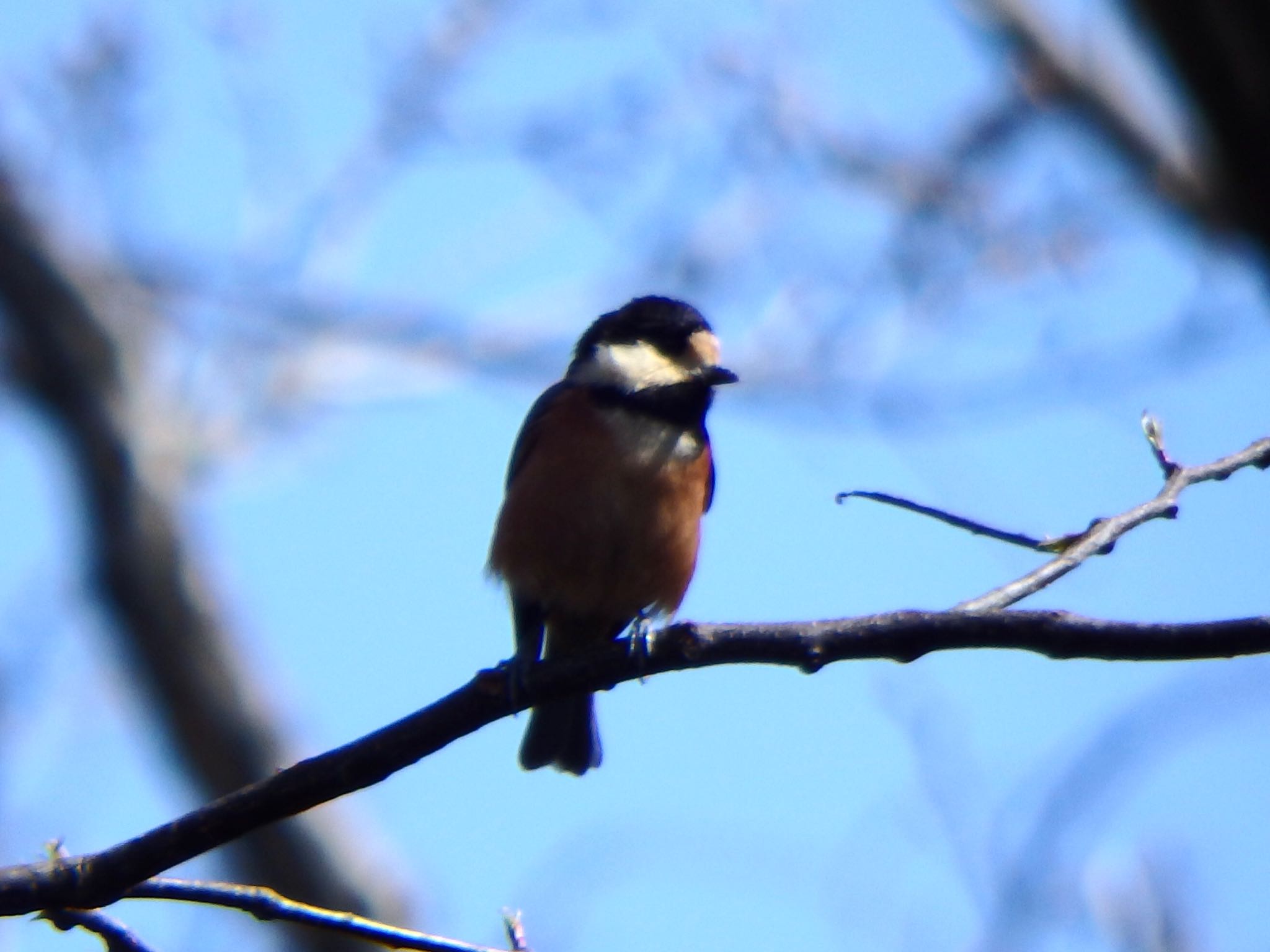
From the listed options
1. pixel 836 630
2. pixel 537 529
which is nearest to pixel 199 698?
pixel 537 529

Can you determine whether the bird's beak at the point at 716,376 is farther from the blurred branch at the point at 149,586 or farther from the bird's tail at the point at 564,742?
the blurred branch at the point at 149,586

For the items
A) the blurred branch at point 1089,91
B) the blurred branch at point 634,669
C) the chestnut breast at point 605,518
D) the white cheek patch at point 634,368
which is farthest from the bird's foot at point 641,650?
the blurred branch at point 1089,91

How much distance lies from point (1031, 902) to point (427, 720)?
253cm

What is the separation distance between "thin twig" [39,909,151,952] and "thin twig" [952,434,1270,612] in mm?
1542

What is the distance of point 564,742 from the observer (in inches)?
210

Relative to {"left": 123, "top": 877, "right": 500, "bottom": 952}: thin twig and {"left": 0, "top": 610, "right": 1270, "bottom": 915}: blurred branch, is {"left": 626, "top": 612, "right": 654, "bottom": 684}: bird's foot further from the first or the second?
{"left": 123, "top": 877, "right": 500, "bottom": 952}: thin twig

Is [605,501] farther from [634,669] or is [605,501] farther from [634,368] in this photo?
[634,669]

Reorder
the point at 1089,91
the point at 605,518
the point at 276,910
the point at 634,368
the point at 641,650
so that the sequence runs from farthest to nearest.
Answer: the point at 1089,91 → the point at 634,368 → the point at 605,518 → the point at 641,650 → the point at 276,910

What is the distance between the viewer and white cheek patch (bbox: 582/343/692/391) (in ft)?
16.8

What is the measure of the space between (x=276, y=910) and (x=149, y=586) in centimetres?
569

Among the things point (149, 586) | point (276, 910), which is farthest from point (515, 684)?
point (149, 586)

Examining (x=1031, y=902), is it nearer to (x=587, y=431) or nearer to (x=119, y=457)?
(x=587, y=431)

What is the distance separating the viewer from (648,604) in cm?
489

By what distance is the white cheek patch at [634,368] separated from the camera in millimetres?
5109
